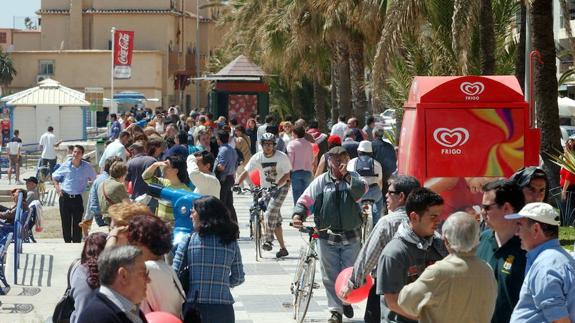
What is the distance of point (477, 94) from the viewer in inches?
541

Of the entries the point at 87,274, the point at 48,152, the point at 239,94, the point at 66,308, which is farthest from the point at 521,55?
the point at 87,274

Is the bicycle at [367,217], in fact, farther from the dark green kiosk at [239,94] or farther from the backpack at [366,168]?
the dark green kiosk at [239,94]

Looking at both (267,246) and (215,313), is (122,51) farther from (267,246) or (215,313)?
(215,313)

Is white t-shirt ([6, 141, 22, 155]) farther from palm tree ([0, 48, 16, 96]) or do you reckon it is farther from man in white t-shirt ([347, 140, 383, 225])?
palm tree ([0, 48, 16, 96])

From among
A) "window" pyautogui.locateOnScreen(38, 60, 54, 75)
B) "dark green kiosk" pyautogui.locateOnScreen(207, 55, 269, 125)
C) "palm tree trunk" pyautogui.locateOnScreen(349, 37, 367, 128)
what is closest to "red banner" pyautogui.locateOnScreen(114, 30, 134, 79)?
"window" pyautogui.locateOnScreen(38, 60, 54, 75)

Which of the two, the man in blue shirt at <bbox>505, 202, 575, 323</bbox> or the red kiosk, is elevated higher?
the red kiosk

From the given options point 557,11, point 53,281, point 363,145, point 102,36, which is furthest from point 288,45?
point 102,36

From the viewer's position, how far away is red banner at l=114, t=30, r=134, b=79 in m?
77.8

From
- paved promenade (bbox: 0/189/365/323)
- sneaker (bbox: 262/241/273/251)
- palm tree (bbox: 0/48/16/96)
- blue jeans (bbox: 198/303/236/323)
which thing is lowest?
paved promenade (bbox: 0/189/365/323)

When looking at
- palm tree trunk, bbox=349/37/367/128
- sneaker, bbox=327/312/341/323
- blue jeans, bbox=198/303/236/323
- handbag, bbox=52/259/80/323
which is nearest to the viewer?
handbag, bbox=52/259/80/323

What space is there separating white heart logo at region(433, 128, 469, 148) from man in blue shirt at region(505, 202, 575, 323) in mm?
7017

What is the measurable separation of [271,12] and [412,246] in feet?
134

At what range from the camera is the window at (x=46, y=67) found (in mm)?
92188

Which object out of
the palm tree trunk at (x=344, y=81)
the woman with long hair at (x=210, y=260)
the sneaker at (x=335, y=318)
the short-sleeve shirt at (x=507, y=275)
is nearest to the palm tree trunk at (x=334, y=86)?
the palm tree trunk at (x=344, y=81)
